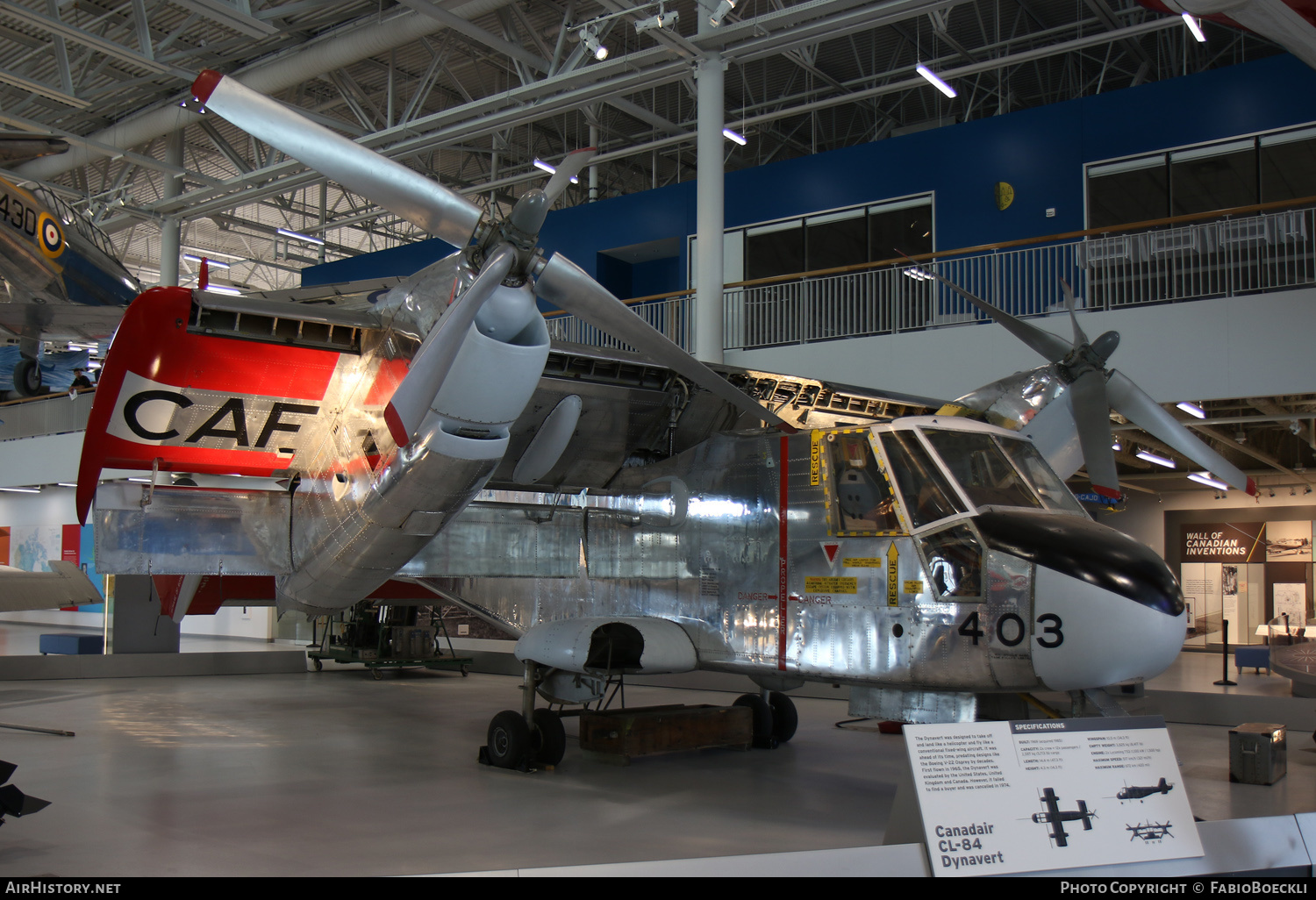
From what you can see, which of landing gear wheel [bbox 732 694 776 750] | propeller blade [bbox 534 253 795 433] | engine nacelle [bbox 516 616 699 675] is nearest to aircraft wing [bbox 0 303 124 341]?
engine nacelle [bbox 516 616 699 675]

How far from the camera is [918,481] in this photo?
6941 mm

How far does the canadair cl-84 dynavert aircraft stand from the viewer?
606 cm

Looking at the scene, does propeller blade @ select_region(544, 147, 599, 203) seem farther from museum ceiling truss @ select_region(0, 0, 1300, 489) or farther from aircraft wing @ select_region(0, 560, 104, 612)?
aircraft wing @ select_region(0, 560, 104, 612)

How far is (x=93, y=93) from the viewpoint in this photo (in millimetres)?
19594

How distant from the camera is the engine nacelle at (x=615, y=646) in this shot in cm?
800

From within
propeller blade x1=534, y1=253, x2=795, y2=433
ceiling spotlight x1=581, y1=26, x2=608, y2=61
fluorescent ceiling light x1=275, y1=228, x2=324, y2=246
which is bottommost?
propeller blade x1=534, y1=253, x2=795, y2=433

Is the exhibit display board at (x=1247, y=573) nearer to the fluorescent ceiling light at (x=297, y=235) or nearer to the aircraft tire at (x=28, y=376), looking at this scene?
the aircraft tire at (x=28, y=376)

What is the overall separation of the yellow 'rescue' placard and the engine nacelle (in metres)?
1.36

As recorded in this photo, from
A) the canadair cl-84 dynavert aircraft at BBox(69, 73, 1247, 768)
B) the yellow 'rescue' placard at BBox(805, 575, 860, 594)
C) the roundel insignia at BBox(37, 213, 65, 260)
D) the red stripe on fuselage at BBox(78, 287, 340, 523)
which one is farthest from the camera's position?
the roundel insignia at BBox(37, 213, 65, 260)

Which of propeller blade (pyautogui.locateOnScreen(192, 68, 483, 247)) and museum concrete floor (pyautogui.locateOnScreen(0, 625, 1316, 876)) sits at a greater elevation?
propeller blade (pyautogui.locateOnScreen(192, 68, 483, 247))

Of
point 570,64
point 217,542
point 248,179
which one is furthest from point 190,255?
point 217,542

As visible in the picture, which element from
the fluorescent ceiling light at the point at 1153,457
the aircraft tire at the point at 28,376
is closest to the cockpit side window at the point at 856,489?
the fluorescent ceiling light at the point at 1153,457

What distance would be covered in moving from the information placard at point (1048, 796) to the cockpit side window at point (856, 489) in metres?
2.59

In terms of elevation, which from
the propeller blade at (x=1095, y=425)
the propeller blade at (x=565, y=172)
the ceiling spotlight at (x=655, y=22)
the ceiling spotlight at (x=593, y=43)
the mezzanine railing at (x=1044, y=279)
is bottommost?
the propeller blade at (x=1095, y=425)
